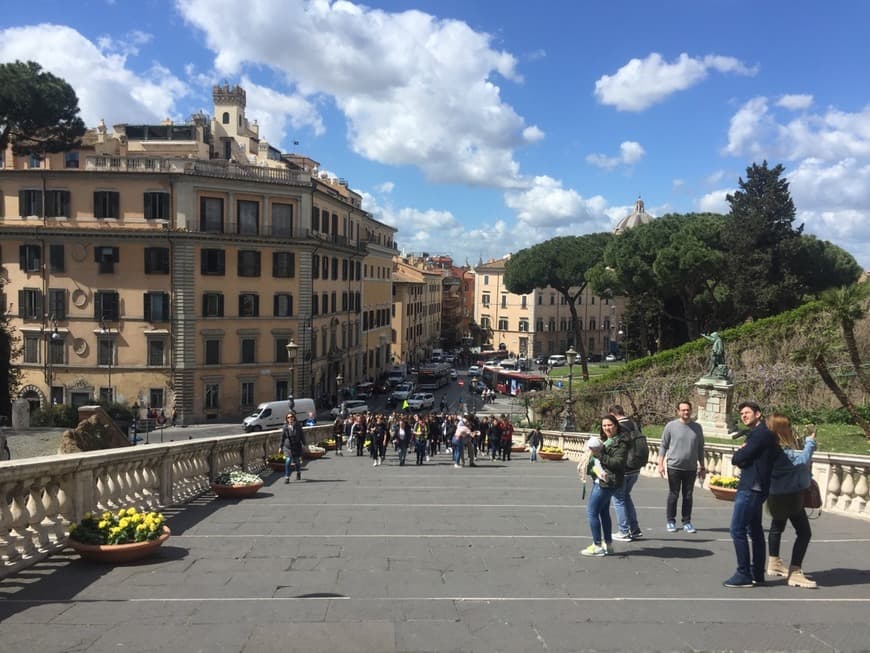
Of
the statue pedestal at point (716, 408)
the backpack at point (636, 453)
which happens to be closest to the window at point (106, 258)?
the statue pedestal at point (716, 408)

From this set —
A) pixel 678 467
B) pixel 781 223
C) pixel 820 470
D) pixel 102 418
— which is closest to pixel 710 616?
pixel 678 467

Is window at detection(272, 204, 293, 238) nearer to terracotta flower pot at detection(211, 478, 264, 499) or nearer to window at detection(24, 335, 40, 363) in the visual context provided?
window at detection(24, 335, 40, 363)

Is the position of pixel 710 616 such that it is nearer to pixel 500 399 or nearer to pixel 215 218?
pixel 215 218

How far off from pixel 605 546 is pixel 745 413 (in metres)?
2.01

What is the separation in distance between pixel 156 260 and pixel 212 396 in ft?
30.7

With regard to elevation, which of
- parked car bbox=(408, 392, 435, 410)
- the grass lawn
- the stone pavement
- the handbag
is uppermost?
the handbag

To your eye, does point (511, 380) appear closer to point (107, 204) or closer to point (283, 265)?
point (283, 265)

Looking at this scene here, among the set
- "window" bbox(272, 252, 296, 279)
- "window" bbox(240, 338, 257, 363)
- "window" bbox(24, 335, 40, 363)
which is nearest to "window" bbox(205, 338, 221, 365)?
"window" bbox(240, 338, 257, 363)

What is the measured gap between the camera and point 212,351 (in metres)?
47.4

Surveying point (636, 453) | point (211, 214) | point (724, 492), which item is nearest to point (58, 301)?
point (211, 214)

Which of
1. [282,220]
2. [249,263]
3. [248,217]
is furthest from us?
[282,220]

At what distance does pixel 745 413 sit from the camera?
6.73 m

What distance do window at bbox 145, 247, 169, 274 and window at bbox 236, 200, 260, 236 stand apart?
5.00 metres

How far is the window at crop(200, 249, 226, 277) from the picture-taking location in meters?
46.9
